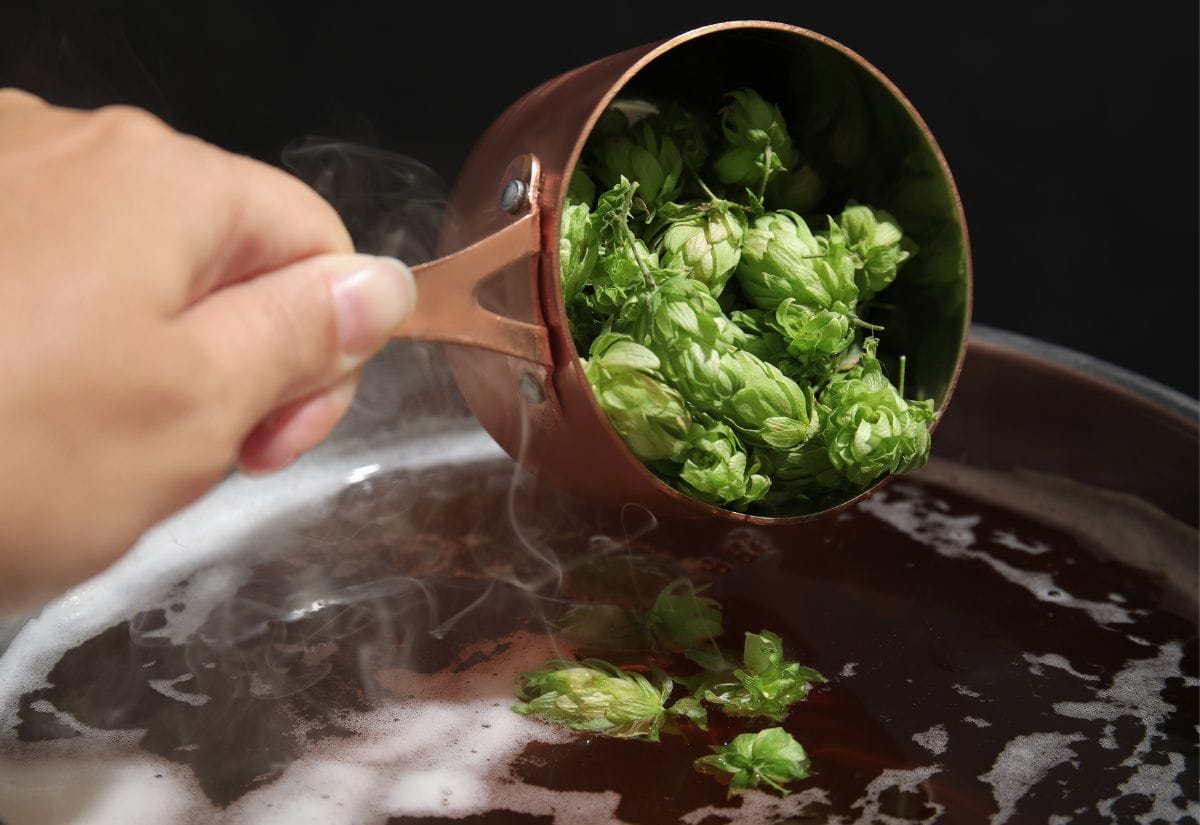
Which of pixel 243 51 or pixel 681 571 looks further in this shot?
pixel 243 51

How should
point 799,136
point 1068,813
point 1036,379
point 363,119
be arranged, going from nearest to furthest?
point 1068,813, point 799,136, point 1036,379, point 363,119

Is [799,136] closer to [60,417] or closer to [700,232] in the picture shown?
[700,232]

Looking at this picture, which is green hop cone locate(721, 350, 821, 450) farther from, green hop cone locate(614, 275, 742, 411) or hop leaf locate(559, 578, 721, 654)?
hop leaf locate(559, 578, 721, 654)

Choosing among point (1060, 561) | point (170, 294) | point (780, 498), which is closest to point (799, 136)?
point (780, 498)

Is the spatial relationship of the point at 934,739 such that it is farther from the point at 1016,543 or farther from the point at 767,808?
the point at 1016,543

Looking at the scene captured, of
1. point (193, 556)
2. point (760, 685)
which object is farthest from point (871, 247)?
point (193, 556)

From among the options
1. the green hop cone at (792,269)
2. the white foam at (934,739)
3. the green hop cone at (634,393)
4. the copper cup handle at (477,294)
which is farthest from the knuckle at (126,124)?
the white foam at (934,739)

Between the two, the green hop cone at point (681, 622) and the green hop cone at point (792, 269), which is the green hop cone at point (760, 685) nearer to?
the green hop cone at point (681, 622)
